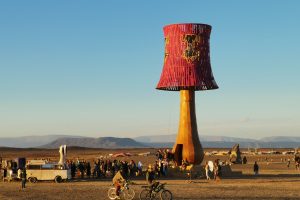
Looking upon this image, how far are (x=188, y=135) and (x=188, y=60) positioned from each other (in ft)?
21.6

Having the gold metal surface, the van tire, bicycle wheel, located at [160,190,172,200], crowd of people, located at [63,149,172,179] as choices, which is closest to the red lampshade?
the gold metal surface

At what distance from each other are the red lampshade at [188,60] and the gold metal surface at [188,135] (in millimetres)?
1205

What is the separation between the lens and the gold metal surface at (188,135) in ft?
155

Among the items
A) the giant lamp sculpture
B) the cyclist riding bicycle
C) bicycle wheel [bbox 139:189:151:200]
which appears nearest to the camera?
bicycle wheel [bbox 139:189:151:200]

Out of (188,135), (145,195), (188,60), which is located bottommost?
(145,195)

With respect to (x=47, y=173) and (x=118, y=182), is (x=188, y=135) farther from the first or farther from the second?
(x=118, y=182)

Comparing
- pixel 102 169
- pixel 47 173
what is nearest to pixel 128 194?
pixel 47 173

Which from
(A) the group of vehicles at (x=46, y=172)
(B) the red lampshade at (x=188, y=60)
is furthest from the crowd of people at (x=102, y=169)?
(B) the red lampshade at (x=188, y=60)

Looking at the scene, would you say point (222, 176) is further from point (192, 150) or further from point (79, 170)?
point (79, 170)

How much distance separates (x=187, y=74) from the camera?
48.2 m

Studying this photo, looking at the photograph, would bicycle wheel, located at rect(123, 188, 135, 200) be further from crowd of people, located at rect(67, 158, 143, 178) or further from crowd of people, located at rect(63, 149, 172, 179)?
crowd of people, located at rect(67, 158, 143, 178)

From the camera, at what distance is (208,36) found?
49.5 meters

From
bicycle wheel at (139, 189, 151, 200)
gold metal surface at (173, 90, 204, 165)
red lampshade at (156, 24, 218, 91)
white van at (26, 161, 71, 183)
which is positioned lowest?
bicycle wheel at (139, 189, 151, 200)

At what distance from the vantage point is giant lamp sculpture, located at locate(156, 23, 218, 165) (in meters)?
47.7
